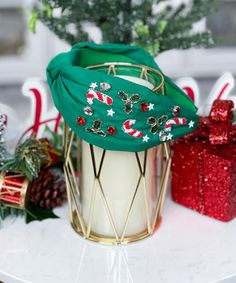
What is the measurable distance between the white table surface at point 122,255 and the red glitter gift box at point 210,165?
0.08ft

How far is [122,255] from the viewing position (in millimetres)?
657

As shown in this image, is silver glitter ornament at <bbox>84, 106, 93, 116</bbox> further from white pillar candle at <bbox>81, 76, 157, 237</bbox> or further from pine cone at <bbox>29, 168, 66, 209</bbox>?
pine cone at <bbox>29, 168, 66, 209</bbox>

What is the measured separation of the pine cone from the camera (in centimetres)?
75

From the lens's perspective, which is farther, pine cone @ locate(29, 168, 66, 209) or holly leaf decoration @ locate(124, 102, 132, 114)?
pine cone @ locate(29, 168, 66, 209)

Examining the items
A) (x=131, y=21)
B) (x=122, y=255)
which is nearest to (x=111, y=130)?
(x=122, y=255)

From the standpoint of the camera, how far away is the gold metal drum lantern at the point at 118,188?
0.67 metres

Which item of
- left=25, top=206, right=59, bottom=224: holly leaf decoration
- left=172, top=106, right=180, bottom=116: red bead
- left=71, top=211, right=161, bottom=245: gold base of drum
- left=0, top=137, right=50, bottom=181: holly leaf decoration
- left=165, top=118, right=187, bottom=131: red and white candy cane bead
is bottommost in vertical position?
left=25, top=206, right=59, bottom=224: holly leaf decoration

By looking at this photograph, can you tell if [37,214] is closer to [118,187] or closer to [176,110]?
[118,187]

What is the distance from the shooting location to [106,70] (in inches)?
28.6

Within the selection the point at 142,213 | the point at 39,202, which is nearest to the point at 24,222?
the point at 39,202

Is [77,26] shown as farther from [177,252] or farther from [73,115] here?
[177,252]

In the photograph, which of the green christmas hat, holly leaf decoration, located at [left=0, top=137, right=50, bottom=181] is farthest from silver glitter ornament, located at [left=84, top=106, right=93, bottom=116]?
holly leaf decoration, located at [left=0, top=137, right=50, bottom=181]

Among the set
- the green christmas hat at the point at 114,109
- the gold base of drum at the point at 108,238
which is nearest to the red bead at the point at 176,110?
the green christmas hat at the point at 114,109

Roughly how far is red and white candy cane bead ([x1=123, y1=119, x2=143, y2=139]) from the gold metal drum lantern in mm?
47
